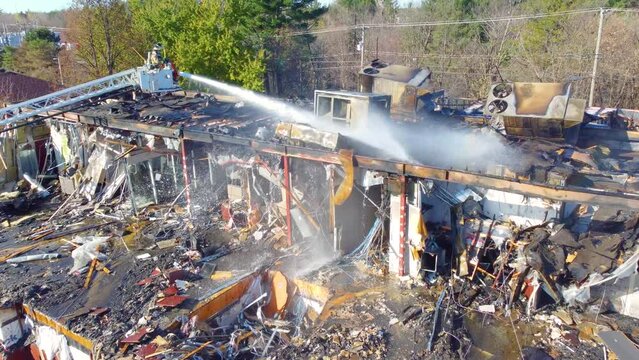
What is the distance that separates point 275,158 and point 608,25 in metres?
27.4

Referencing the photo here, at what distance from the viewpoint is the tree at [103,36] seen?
32.9 meters

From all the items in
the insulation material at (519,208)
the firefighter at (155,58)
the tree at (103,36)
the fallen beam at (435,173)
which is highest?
the tree at (103,36)

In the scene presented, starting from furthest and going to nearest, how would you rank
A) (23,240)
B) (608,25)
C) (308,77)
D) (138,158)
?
(308,77) → (608,25) → (138,158) → (23,240)

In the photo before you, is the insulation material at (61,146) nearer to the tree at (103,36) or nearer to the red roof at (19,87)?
the red roof at (19,87)

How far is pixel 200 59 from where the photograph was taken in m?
31.6

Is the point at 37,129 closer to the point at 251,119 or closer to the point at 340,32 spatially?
the point at 251,119

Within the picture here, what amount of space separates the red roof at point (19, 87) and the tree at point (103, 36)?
371 cm

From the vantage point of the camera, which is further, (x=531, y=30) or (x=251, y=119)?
(x=531, y=30)

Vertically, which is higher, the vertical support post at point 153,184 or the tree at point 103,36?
the tree at point 103,36

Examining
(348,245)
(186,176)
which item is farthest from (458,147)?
(186,176)

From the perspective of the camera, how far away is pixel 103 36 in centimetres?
3369

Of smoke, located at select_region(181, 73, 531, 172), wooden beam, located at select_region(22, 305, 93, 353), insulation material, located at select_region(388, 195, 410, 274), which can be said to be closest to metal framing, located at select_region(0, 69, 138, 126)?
wooden beam, located at select_region(22, 305, 93, 353)

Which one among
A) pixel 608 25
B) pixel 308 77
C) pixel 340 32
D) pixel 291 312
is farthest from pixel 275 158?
pixel 340 32

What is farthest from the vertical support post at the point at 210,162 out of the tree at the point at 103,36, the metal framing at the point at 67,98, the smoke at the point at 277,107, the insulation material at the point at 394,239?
the tree at the point at 103,36
